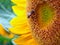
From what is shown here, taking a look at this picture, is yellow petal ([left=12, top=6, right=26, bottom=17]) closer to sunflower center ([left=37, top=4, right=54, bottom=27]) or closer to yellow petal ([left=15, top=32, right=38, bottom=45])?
yellow petal ([left=15, top=32, right=38, bottom=45])

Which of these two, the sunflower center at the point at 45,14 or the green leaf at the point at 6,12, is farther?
the green leaf at the point at 6,12

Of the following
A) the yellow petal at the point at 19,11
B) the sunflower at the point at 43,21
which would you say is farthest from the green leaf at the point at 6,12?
the sunflower at the point at 43,21

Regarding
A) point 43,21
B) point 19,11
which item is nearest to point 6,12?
point 19,11

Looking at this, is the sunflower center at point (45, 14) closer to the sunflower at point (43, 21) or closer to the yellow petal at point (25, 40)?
the sunflower at point (43, 21)

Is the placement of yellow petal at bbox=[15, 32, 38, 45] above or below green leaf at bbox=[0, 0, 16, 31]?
below

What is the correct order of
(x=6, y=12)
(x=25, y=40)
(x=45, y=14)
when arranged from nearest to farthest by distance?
1. (x=45, y=14)
2. (x=25, y=40)
3. (x=6, y=12)

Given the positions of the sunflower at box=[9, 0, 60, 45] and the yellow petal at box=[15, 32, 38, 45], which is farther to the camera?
the yellow petal at box=[15, 32, 38, 45]

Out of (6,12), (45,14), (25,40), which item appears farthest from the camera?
(6,12)

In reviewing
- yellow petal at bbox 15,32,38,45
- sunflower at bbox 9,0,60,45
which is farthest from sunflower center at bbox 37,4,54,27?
yellow petal at bbox 15,32,38,45

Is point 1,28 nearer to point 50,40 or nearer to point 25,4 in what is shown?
point 25,4

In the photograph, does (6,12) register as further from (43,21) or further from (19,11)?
(43,21)
